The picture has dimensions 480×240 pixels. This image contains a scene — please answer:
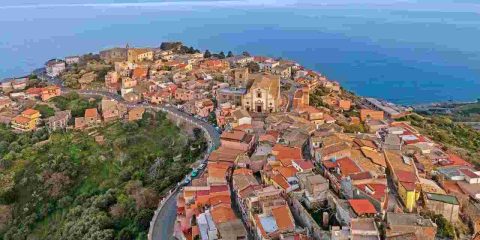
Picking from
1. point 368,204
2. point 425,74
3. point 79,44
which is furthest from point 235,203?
point 79,44

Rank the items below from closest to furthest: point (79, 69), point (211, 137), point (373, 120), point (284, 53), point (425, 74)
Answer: point (211, 137), point (373, 120), point (79, 69), point (425, 74), point (284, 53)

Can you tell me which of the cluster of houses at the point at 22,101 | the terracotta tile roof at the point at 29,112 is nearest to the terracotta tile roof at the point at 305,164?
the cluster of houses at the point at 22,101

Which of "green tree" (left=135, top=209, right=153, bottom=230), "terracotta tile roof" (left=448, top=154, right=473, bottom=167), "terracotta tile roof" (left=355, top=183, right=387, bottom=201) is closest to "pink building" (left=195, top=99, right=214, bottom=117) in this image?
"green tree" (left=135, top=209, right=153, bottom=230)

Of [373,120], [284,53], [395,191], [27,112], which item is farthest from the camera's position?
[284,53]

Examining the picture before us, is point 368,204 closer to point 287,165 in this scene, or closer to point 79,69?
point 287,165

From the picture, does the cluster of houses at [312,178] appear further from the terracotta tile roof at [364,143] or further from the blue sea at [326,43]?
the blue sea at [326,43]
